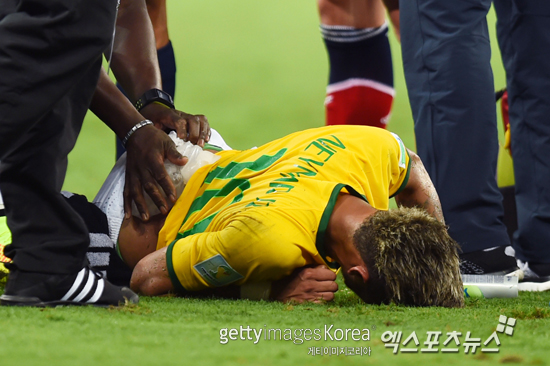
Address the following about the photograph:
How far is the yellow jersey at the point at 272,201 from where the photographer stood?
3.48 ft

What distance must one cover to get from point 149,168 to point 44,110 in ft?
1.53

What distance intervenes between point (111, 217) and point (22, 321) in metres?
0.59

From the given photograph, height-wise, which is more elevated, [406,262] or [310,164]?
[310,164]

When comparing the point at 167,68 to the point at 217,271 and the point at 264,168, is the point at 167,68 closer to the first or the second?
the point at 264,168

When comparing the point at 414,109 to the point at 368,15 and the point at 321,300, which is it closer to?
the point at 321,300

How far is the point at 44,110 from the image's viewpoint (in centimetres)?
84

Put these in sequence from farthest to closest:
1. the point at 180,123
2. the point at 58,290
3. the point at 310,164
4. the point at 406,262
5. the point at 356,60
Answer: the point at 356,60, the point at 180,123, the point at 310,164, the point at 406,262, the point at 58,290

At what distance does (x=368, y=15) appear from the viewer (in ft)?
7.96

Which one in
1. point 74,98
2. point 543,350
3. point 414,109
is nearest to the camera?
point 543,350

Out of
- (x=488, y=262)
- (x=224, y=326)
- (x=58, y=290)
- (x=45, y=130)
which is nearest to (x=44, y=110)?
(x=45, y=130)

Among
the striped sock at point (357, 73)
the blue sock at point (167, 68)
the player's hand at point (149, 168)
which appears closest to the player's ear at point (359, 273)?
the player's hand at point (149, 168)

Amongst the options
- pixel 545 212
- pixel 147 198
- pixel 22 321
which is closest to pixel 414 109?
pixel 545 212

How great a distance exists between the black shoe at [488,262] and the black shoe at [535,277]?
96mm

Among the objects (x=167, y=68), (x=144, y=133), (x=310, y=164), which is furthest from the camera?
(x=167, y=68)
